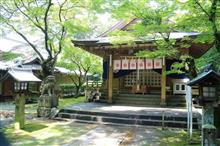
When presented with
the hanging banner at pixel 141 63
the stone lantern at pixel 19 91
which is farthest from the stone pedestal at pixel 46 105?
the hanging banner at pixel 141 63

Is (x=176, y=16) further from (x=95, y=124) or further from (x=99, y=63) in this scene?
(x=99, y=63)

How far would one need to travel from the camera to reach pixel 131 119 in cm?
1288

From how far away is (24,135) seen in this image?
1019cm

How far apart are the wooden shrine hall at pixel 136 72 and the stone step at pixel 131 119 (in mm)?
4267

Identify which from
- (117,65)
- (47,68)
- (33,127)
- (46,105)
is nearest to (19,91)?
(33,127)

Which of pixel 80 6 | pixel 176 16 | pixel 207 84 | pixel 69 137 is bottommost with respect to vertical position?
pixel 69 137

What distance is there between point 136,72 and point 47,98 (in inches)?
311

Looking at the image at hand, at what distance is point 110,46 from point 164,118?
6624 millimetres

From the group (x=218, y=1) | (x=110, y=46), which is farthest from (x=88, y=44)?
(x=218, y=1)

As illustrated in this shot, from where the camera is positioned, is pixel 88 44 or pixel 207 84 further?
pixel 88 44

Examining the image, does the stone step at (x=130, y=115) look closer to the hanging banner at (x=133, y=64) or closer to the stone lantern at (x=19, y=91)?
Result: the stone lantern at (x=19, y=91)

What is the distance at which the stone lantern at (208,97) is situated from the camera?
259 inches

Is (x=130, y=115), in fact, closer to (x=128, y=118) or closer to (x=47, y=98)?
(x=128, y=118)

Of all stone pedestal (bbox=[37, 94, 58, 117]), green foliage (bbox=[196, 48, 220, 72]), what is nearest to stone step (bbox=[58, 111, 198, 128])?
stone pedestal (bbox=[37, 94, 58, 117])
